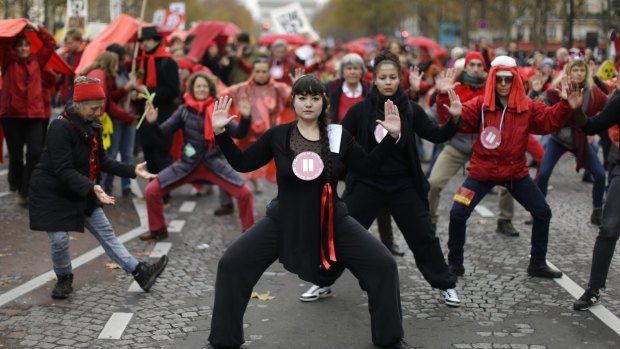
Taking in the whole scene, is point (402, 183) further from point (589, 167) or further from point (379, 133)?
point (589, 167)

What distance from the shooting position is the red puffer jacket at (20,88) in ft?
34.3

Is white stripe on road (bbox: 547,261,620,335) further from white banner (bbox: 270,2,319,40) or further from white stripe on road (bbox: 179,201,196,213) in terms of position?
white banner (bbox: 270,2,319,40)

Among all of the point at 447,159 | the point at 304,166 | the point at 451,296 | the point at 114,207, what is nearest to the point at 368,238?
the point at 304,166

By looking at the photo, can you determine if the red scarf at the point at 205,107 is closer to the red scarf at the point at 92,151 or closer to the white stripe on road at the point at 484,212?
the red scarf at the point at 92,151

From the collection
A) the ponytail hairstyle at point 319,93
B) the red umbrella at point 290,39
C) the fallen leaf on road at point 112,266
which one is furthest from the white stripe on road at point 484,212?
the red umbrella at point 290,39

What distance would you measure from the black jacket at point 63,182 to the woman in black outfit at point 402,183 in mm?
1728

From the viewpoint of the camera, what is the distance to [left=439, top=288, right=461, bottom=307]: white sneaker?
694 centimetres

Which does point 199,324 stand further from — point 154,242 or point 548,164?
point 548,164

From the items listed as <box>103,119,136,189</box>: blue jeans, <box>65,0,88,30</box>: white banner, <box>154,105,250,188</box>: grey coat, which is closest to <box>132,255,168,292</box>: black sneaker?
<box>154,105,250,188</box>: grey coat

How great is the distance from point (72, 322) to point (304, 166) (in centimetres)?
204

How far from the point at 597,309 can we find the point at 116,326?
3.38m

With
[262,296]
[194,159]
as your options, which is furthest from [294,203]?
[194,159]

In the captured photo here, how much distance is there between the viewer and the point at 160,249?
909 cm

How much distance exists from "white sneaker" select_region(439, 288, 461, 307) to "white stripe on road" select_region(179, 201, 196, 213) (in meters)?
4.94
